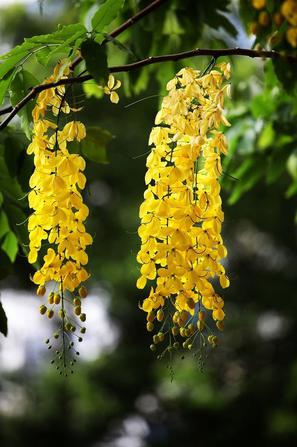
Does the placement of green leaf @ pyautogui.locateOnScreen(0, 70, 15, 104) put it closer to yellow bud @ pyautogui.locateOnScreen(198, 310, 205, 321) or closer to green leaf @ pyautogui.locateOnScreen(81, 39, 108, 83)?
green leaf @ pyautogui.locateOnScreen(81, 39, 108, 83)

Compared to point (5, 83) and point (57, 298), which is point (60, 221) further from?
point (5, 83)

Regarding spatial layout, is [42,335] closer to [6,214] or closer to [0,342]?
[0,342]

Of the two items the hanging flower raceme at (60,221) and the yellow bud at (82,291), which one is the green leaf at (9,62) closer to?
the hanging flower raceme at (60,221)

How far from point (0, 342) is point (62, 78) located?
875cm

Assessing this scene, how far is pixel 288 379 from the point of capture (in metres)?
9.46

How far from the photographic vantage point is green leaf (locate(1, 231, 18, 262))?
2.12 meters

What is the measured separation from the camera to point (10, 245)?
214 cm

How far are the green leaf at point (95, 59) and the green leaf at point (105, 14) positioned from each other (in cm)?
9

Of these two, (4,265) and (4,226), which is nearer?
(4,265)

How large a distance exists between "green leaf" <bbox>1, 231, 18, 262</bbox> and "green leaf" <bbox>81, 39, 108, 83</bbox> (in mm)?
682

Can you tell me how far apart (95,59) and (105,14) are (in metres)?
0.16

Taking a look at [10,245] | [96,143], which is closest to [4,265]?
[10,245]

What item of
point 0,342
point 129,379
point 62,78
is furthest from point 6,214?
point 0,342

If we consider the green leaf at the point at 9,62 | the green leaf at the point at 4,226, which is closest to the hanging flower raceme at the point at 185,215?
the green leaf at the point at 9,62
